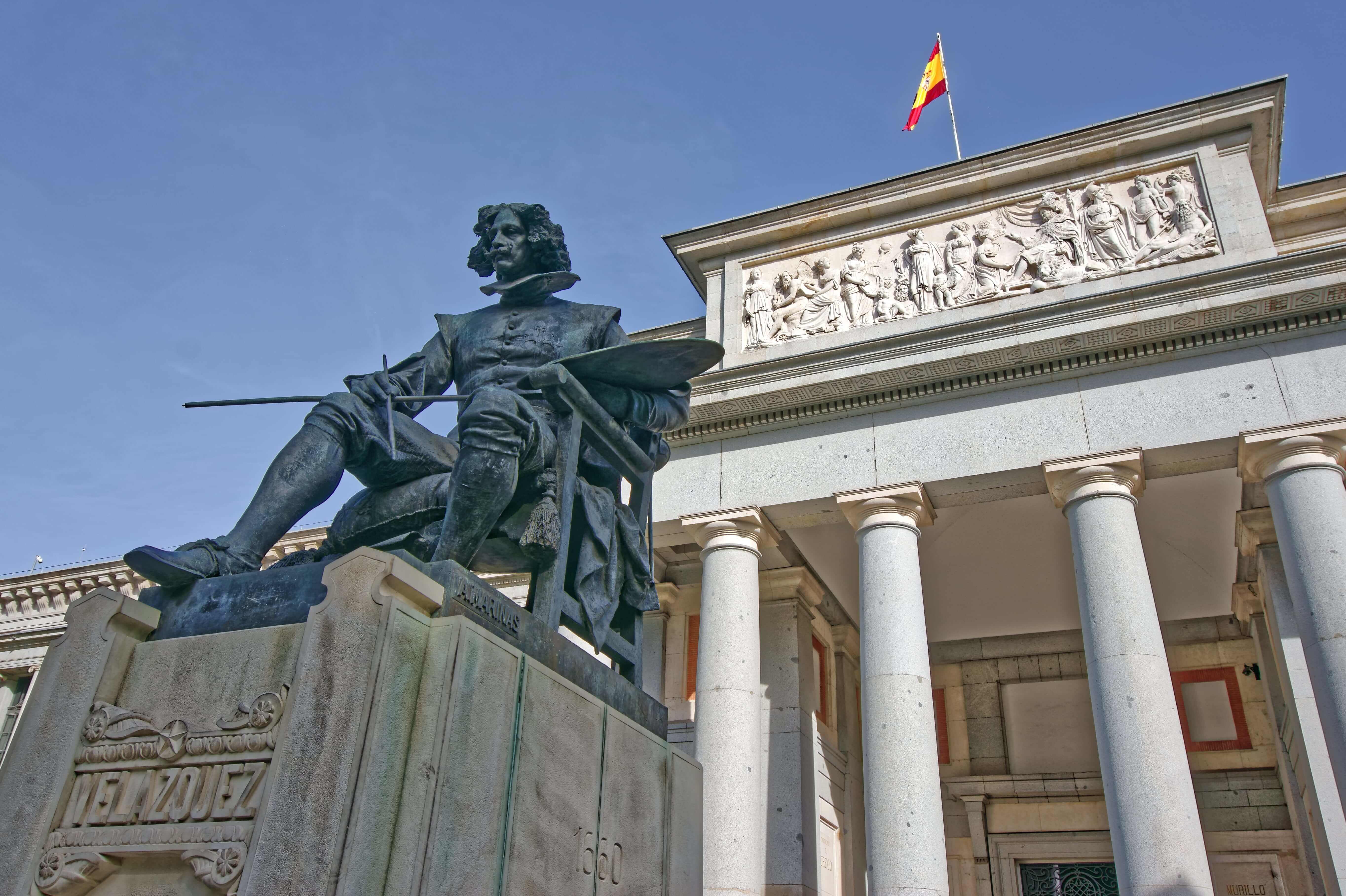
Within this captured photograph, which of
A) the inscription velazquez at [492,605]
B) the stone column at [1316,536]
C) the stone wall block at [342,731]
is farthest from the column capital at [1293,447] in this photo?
the stone wall block at [342,731]

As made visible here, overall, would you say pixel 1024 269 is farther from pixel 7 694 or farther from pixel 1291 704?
pixel 7 694

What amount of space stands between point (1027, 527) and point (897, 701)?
18.8ft

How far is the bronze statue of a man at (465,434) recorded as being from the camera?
3697mm

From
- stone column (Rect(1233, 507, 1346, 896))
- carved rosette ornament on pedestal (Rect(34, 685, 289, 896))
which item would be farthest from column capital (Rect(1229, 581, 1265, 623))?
carved rosette ornament on pedestal (Rect(34, 685, 289, 896))

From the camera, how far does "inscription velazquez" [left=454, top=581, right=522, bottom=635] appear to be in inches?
125

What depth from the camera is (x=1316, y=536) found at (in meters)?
11.1

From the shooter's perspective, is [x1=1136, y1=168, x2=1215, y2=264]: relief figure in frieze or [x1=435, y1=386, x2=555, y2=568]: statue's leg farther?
[x1=1136, y1=168, x2=1215, y2=264]: relief figure in frieze

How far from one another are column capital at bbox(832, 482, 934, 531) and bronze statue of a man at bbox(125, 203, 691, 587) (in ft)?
29.5

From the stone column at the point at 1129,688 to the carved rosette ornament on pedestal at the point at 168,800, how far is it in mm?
10055

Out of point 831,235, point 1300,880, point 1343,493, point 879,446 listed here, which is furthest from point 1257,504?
point 831,235

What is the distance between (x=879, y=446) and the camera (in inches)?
Result: 549

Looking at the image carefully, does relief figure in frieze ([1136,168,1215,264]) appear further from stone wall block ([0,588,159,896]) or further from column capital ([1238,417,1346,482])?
stone wall block ([0,588,159,896])

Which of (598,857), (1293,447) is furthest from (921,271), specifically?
(598,857)

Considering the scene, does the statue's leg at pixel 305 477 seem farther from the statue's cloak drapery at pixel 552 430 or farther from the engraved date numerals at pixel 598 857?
the engraved date numerals at pixel 598 857
